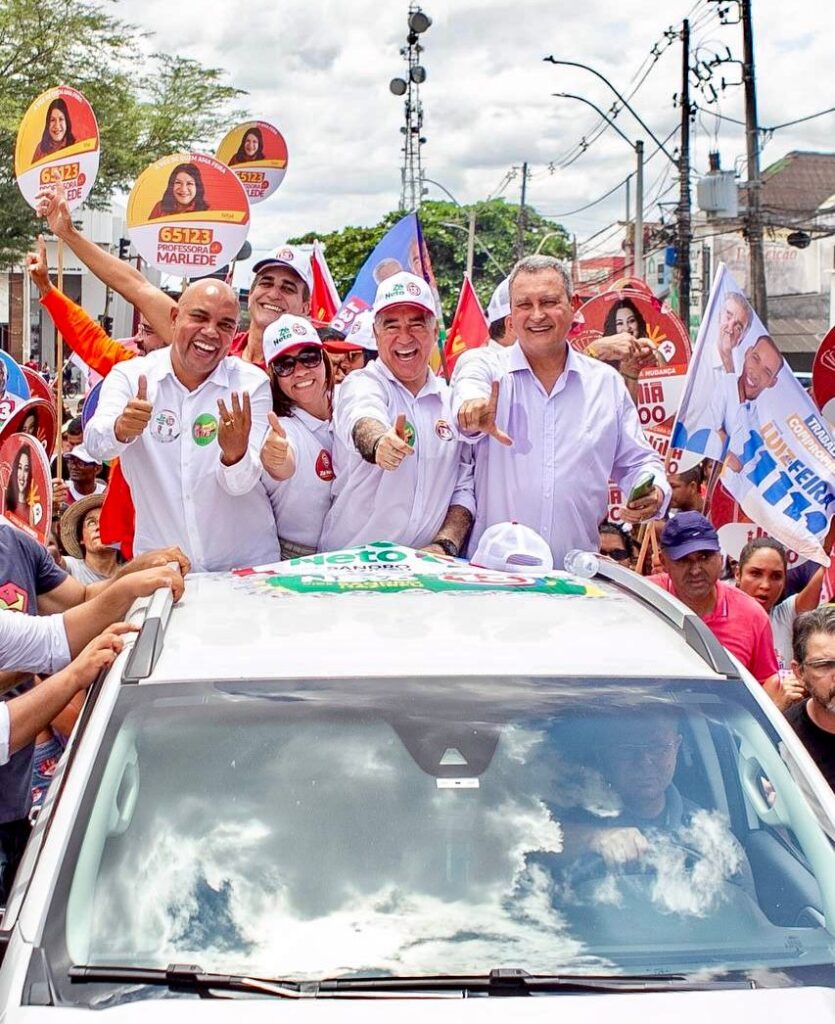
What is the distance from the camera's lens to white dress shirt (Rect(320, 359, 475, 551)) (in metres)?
5.09

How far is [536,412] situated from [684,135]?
2554cm

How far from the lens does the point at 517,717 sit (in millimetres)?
2926

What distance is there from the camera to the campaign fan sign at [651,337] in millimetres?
8461

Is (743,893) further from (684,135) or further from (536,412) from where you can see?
(684,135)

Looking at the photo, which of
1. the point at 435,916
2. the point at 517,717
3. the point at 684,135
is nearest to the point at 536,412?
the point at 517,717

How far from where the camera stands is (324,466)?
520 centimetres

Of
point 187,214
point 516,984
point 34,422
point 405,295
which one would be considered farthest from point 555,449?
point 187,214

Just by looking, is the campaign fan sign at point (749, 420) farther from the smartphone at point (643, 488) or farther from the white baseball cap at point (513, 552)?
the white baseball cap at point (513, 552)

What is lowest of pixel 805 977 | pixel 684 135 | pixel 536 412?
pixel 805 977

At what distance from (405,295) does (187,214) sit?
390 centimetres

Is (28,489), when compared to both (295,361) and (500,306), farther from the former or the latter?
(500,306)

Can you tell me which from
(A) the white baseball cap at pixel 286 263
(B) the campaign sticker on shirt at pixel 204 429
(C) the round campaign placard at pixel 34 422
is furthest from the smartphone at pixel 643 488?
(C) the round campaign placard at pixel 34 422

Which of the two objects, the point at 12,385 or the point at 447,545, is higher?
the point at 12,385

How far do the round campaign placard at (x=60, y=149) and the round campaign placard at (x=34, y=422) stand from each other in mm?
1588
